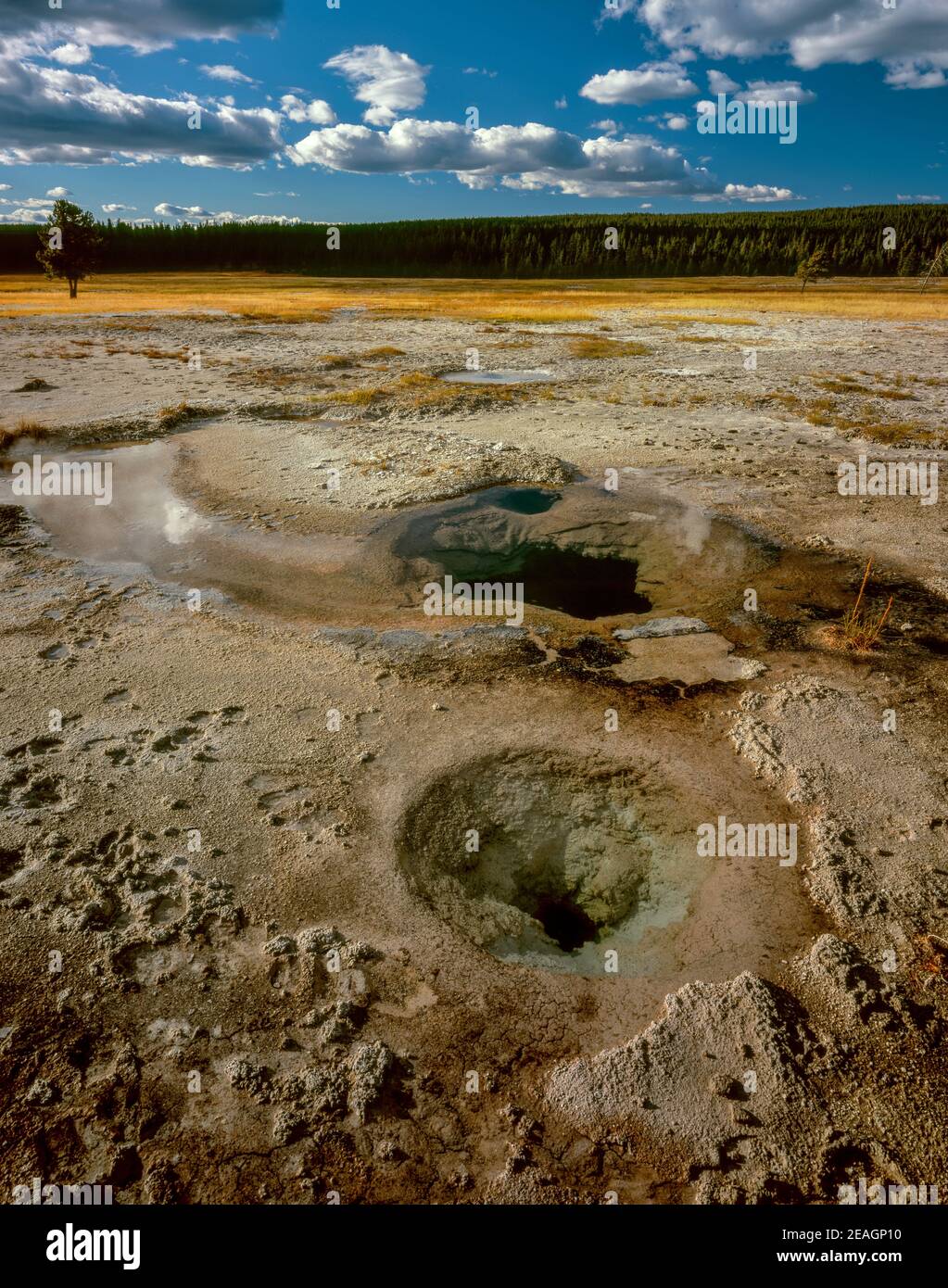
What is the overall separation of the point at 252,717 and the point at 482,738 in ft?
7.63

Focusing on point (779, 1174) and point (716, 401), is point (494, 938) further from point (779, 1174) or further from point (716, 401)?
point (716, 401)

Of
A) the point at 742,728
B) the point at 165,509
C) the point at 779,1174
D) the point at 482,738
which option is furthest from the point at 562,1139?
the point at 165,509

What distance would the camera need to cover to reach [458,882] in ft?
17.6

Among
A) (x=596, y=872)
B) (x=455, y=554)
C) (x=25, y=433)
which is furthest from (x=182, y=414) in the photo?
(x=596, y=872)

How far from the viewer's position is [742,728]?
6.88 meters

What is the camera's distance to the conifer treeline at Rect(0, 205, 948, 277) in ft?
335

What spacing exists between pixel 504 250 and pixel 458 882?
117m

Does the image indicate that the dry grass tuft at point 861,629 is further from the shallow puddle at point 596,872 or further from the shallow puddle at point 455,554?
the shallow puddle at point 596,872

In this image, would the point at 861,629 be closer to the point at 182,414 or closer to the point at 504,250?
the point at 182,414

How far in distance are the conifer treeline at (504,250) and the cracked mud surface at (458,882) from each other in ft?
345

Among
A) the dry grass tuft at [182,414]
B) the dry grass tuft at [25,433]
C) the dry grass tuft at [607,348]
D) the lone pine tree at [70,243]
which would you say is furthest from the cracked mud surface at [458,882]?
the lone pine tree at [70,243]

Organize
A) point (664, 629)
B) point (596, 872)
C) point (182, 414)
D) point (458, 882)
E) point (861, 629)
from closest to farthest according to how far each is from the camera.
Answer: point (458, 882) → point (596, 872) → point (861, 629) → point (664, 629) → point (182, 414)

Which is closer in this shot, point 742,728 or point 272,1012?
point 272,1012

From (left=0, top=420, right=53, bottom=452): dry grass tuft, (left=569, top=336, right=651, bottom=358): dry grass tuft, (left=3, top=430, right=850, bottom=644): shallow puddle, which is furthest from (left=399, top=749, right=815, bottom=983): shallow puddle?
(left=569, top=336, right=651, bottom=358): dry grass tuft
